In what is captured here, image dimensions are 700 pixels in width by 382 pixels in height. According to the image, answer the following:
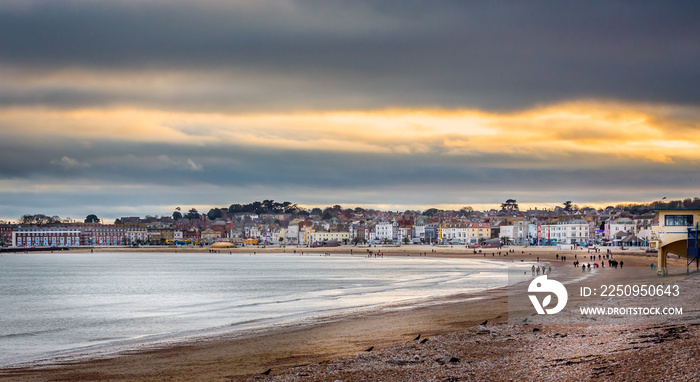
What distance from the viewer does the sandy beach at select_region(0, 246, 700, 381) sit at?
12102mm

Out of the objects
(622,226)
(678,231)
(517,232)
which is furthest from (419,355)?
(517,232)

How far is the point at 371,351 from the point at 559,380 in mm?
6466

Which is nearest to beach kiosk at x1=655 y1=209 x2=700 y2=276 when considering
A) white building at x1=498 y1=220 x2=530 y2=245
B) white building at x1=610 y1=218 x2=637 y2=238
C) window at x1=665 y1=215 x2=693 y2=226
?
window at x1=665 y1=215 x2=693 y2=226

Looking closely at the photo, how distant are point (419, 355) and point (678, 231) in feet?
88.1

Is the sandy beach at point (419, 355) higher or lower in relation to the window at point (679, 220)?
lower

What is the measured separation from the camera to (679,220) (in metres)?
35.7

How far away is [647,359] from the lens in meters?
11.8

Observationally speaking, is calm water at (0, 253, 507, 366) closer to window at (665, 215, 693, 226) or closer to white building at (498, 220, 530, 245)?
window at (665, 215, 693, 226)

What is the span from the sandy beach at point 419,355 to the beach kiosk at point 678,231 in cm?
1296

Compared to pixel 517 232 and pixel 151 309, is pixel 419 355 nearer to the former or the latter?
pixel 151 309

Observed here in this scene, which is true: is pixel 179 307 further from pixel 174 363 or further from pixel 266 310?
pixel 174 363

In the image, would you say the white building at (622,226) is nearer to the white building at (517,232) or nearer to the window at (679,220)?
the white building at (517,232)

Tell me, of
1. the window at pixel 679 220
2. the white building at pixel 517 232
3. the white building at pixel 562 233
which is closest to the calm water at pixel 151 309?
the window at pixel 679 220

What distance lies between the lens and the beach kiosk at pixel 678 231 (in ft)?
116
